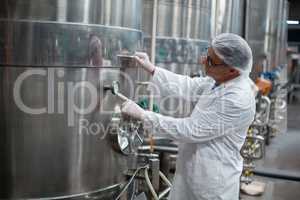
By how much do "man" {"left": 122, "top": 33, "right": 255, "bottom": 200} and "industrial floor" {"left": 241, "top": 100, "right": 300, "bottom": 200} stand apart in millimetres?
1415

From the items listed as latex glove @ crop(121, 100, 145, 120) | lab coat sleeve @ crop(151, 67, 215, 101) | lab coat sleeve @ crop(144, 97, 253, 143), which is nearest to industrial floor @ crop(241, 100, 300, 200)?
lab coat sleeve @ crop(151, 67, 215, 101)

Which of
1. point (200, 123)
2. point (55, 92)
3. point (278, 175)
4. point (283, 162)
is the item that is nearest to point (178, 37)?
point (278, 175)

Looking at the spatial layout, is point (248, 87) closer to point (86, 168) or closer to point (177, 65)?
point (86, 168)

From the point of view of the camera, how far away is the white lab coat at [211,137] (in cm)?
151

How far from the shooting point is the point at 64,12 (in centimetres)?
139

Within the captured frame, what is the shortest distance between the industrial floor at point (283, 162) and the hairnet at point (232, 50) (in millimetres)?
1535

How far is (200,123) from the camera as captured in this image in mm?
1513

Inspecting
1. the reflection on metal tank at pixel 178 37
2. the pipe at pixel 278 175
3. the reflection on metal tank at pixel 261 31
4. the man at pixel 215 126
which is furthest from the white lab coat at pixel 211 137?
the reflection on metal tank at pixel 261 31

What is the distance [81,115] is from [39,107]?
152mm

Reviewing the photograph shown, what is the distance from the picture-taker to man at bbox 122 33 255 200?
59.3 inches

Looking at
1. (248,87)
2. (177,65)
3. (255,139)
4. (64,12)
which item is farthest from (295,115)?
(64,12)

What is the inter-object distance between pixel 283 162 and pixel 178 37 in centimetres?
232

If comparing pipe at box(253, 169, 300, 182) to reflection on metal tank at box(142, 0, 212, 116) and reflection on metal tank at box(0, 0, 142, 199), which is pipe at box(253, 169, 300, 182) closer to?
reflection on metal tank at box(142, 0, 212, 116)

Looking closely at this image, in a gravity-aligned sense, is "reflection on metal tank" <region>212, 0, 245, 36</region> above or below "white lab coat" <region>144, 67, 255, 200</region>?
above
